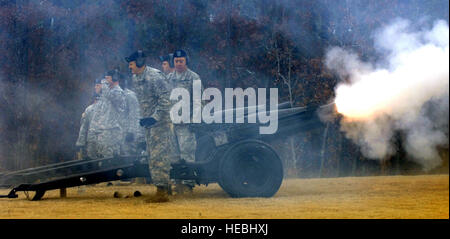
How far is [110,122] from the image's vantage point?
1405 centimetres

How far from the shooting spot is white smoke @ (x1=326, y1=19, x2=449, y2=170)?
1032 cm

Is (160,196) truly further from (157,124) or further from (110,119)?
(110,119)

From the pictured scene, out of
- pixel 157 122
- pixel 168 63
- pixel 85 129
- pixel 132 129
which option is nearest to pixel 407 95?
pixel 157 122

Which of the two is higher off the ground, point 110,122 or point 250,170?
point 110,122

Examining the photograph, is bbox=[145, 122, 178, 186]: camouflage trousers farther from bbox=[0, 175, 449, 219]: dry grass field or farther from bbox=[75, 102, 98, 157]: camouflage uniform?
bbox=[75, 102, 98, 157]: camouflage uniform

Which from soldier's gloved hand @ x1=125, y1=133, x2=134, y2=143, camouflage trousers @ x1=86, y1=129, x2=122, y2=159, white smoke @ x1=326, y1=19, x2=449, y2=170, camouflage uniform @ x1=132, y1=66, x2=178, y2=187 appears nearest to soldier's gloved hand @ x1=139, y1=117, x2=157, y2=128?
camouflage uniform @ x1=132, y1=66, x2=178, y2=187

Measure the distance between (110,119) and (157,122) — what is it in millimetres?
2889

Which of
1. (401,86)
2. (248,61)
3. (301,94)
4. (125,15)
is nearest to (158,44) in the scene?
(125,15)

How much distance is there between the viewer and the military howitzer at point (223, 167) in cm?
1108

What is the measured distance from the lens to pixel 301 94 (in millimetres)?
17938

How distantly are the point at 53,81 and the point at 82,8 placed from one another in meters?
1.90

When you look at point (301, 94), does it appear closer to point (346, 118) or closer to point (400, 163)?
point (400, 163)

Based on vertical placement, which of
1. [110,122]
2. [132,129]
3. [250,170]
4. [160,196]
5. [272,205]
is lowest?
[272,205]

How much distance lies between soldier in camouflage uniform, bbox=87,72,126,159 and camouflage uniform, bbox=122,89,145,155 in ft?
0.39
